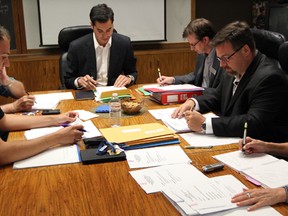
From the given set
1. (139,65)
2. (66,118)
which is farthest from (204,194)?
(139,65)

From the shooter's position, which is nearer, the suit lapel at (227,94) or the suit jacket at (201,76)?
the suit lapel at (227,94)

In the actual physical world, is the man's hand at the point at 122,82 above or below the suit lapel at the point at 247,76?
below

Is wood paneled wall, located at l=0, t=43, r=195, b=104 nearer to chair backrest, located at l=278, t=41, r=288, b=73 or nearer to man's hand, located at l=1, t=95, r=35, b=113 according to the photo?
man's hand, located at l=1, t=95, r=35, b=113

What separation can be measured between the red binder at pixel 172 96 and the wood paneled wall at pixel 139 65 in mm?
2161

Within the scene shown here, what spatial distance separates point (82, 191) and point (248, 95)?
3.55 ft

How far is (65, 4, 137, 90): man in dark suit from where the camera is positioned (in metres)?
3.10

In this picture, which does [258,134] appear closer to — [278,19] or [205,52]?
[205,52]

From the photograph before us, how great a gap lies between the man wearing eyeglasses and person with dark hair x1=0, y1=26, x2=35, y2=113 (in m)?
0.96

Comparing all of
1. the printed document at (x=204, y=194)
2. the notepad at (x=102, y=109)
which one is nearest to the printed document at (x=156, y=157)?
the printed document at (x=204, y=194)

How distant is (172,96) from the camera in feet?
8.14

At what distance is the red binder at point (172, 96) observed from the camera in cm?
246

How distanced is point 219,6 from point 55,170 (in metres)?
4.31

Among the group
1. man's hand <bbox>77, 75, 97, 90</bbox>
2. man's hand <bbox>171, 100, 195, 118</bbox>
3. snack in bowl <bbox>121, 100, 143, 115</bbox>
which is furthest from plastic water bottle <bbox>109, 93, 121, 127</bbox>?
man's hand <bbox>77, 75, 97, 90</bbox>

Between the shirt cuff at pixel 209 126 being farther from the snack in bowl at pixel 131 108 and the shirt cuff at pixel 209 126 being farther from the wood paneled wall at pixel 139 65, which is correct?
the wood paneled wall at pixel 139 65
